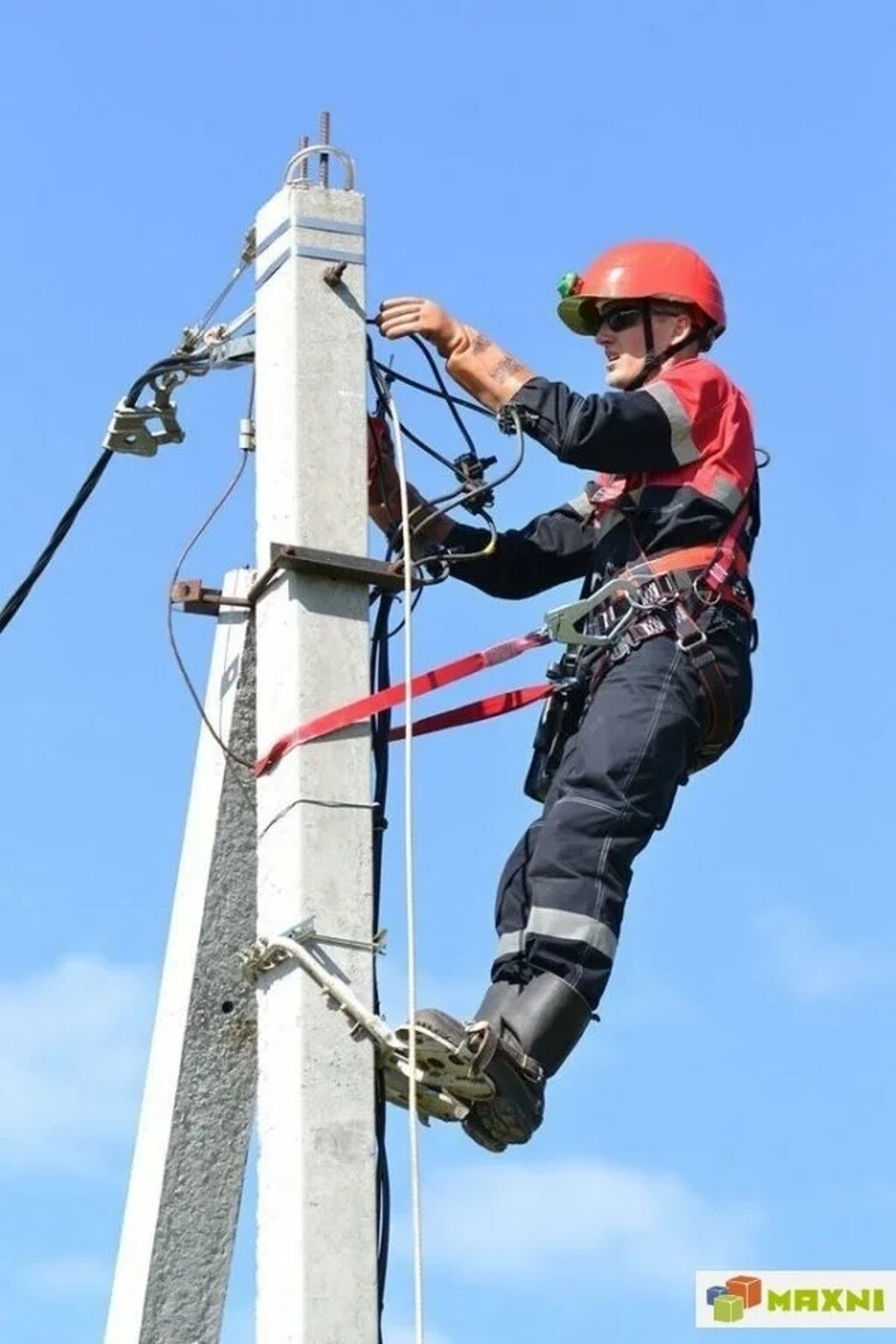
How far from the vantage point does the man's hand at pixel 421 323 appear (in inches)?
237

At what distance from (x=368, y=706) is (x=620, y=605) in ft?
3.12

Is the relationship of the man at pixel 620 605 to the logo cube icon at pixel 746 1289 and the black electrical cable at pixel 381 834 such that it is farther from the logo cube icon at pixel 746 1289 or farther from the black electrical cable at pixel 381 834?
the logo cube icon at pixel 746 1289

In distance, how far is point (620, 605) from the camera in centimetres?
612

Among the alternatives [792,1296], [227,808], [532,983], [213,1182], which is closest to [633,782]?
[532,983]

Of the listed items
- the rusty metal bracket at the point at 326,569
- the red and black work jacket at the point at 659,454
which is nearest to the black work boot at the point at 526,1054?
the rusty metal bracket at the point at 326,569

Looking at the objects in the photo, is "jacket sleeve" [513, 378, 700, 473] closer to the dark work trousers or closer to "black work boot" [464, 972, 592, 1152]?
the dark work trousers

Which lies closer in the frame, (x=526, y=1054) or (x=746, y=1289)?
(x=526, y=1054)

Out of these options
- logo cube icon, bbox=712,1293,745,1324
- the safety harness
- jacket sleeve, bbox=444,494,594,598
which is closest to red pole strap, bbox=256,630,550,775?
the safety harness

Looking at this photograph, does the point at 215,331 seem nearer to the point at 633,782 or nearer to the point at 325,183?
the point at 325,183

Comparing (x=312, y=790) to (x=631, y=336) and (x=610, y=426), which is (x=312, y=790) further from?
(x=631, y=336)

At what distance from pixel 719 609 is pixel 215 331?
1316mm

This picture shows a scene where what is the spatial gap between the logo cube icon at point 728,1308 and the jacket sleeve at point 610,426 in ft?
12.1

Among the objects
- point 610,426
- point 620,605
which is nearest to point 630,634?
point 620,605

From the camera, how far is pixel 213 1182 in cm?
548
